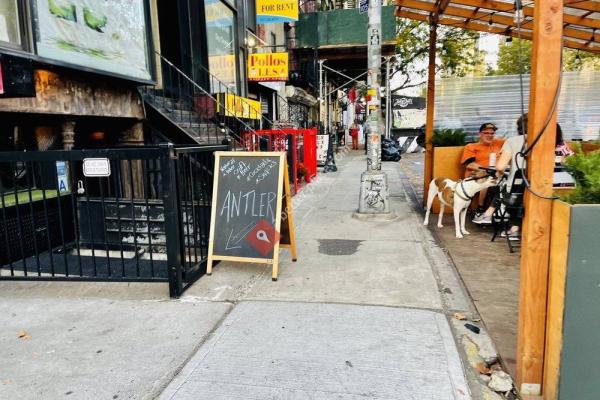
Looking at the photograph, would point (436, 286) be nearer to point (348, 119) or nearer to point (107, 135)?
point (107, 135)

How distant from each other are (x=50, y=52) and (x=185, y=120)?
3.30m

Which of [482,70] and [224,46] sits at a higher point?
[482,70]

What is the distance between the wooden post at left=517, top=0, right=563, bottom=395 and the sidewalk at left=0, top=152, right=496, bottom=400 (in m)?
0.42

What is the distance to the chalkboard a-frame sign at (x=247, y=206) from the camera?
4.73m

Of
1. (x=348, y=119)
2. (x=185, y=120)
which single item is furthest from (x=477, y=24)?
(x=348, y=119)

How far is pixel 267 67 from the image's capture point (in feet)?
42.1

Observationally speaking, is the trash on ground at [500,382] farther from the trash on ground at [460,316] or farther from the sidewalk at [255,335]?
the trash on ground at [460,316]

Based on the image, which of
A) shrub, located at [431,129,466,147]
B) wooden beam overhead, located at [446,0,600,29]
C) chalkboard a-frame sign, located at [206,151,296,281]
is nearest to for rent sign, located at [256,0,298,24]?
wooden beam overhead, located at [446,0,600,29]

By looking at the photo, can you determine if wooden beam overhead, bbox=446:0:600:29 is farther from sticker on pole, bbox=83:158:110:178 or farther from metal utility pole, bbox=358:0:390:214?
sticker on pole, bbox=83:158:110:178

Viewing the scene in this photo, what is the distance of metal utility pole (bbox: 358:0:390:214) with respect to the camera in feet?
24.1

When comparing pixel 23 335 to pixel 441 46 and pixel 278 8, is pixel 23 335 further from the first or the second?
pixel 441 46

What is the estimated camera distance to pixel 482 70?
38656 mm

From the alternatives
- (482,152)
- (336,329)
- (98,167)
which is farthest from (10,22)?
(482,152)

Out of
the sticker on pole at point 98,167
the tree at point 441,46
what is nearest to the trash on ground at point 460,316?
the sticker on pole at point 98,167
